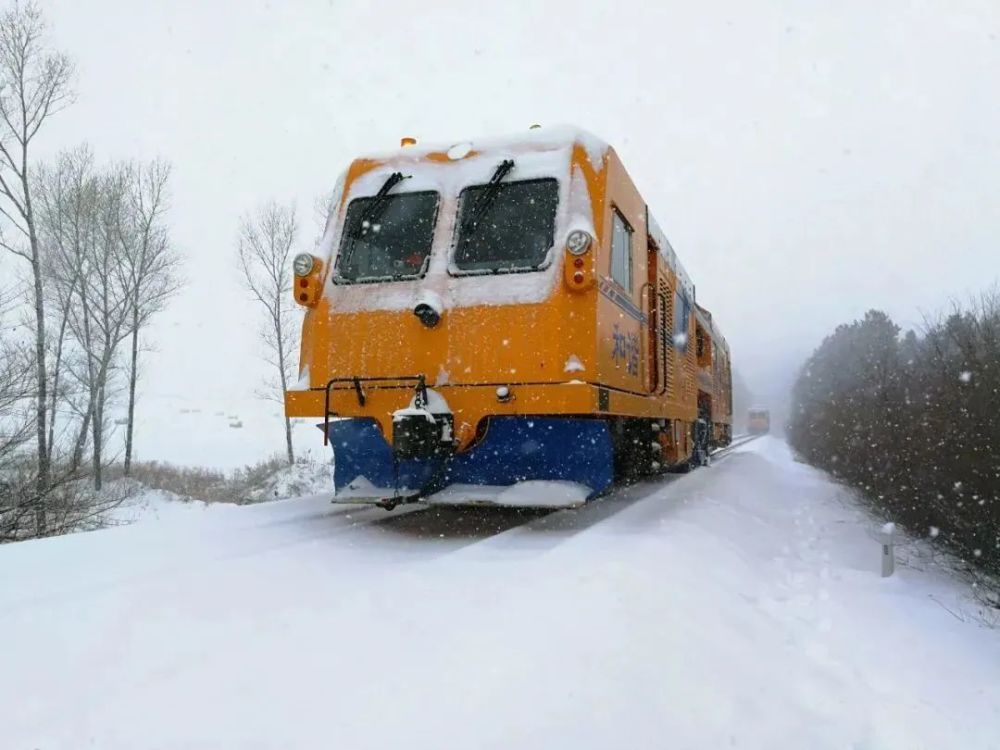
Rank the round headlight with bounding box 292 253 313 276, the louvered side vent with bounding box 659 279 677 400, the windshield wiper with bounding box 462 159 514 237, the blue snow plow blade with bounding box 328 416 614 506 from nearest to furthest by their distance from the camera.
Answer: the blue snow plow blade with bounding box 328 416 614 506, the windshield wiper with bounding box 462 159 514 237, the round headlight with bounding box 292 253 313 276, the louvered side vent with bounding box 659 279 677 400

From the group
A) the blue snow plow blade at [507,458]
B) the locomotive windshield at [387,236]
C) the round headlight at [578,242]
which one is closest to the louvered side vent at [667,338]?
the blue snow plow blade at [507,458]

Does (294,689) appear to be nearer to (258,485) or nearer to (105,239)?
(258,485)

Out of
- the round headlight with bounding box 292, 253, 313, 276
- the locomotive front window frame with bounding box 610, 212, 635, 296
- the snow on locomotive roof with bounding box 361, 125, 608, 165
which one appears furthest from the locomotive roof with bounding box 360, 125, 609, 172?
the round headlight with bounding box 292, 253, 313, 276

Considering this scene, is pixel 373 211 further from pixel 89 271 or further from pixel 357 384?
pixel 89 271

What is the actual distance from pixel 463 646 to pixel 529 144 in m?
4.22

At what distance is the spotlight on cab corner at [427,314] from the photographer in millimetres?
5191

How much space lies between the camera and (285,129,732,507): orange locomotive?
16.3 ft

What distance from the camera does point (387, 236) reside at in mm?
5824

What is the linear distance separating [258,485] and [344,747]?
1941 cm

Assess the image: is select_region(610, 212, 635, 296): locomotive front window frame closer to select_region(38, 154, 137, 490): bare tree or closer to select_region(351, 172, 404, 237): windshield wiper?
select_region(351, 172, 404, 237): windshield wiper

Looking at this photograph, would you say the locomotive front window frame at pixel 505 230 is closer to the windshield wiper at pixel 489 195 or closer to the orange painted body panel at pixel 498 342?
the windshield wiper at pixel 489 195

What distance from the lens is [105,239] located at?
22.8 meters

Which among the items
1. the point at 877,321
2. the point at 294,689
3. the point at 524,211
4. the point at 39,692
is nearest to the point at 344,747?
the point at 294,689

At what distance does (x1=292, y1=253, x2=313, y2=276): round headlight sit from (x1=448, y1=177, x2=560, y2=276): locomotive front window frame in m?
1.20
